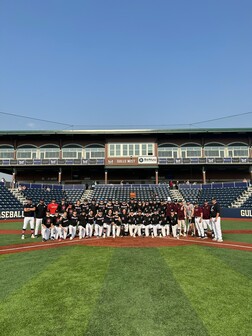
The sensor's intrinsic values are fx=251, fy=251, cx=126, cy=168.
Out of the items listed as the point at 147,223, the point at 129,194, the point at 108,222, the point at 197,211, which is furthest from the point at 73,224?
the point at 129,194

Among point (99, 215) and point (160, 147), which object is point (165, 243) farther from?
point (160, 147)

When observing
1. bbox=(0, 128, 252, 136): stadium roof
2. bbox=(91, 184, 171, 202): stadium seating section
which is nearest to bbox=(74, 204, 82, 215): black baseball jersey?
bbox=(91, 184, 171, 202): stadium seating section

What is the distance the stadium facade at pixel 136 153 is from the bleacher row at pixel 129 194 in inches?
130

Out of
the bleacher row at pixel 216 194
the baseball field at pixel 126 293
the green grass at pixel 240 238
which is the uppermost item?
the bleacher row at pixel 216 194

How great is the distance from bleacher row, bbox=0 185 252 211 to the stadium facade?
10.9ft

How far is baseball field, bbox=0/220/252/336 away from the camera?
14.0 feet

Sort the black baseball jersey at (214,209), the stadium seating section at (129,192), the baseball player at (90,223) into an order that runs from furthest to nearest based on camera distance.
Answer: the stadium seating section at (129,192) → the baseball player at (90,223) → the black baseball jersey at (214,209)

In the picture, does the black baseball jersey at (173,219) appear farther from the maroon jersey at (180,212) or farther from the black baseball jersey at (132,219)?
the black baseball jersey at (132,219)

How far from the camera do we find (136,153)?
137 ft

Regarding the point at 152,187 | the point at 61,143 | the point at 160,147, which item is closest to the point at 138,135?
the point at 160,147

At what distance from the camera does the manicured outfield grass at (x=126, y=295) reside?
4.25m

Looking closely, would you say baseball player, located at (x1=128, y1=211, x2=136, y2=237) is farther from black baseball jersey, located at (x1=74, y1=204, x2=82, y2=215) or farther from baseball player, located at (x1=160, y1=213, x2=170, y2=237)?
black baseball jersey, located at (x1=74, y1=204, x2=82, y2=215)

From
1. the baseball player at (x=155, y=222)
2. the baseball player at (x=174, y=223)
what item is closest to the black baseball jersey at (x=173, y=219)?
the baseball player at (x=174, y=223)

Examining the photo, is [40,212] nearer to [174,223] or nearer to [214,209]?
[174,223]
